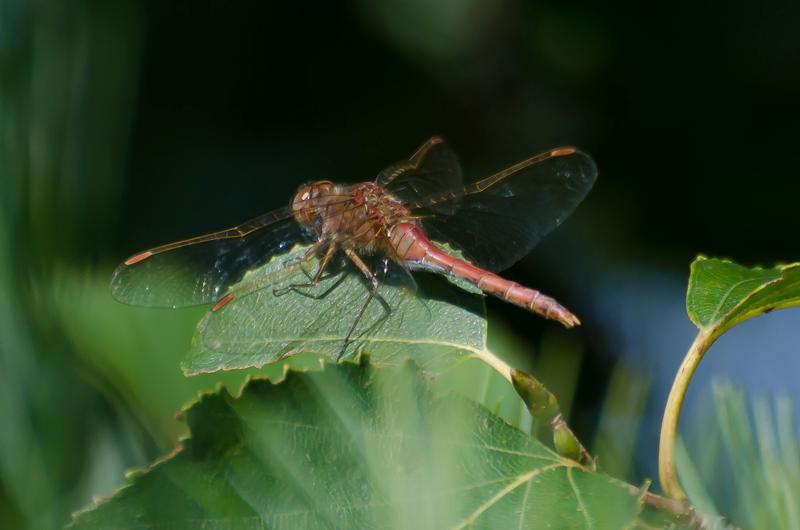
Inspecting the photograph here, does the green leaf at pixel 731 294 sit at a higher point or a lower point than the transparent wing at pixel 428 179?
lower

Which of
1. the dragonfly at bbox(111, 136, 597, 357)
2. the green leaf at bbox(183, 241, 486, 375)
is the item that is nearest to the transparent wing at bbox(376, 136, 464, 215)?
the dragonfly at bbox(111, 136, 597, 357)

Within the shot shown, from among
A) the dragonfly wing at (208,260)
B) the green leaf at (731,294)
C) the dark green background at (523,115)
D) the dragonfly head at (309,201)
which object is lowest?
the green leaf at (731,294)

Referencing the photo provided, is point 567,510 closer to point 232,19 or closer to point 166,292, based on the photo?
point 166,292

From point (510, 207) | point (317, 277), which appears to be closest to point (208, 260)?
point (317, 277)

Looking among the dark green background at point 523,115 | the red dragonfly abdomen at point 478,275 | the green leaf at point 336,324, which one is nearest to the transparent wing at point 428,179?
the red dragonfly abdomen at point 478,275

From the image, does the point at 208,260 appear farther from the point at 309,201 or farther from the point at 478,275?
the point at 478,275

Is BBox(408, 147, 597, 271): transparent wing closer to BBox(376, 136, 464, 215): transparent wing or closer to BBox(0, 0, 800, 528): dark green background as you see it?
BBox(376, 136, 464, 215): transparent wing

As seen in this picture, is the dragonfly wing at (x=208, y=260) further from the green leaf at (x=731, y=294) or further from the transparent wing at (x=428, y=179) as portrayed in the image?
the green leaf at (x=731, y=294)
